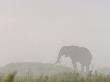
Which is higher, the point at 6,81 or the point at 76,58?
the point at 6,81

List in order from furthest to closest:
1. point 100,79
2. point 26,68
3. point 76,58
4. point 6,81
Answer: point 76,58
point 26,68
point 100,79
point 6,81

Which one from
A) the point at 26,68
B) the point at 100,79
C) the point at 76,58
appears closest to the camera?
the point at 100,79

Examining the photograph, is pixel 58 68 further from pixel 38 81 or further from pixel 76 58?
pixel 38 81

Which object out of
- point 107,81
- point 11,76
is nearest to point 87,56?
point 107,81

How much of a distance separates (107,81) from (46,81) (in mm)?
1237

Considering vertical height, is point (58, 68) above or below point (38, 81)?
below

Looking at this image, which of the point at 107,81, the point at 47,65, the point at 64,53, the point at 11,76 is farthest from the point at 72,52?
the point at 11,76

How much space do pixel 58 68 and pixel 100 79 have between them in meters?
23.1

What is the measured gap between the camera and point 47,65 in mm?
29172

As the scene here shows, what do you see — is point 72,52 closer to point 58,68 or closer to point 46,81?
point 58,68

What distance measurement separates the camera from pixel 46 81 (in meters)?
5.52

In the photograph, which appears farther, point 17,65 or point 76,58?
point 76,58

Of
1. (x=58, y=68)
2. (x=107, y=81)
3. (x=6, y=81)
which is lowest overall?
(x=58, y=68)

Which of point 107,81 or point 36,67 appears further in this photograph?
Answer: point 36,67
